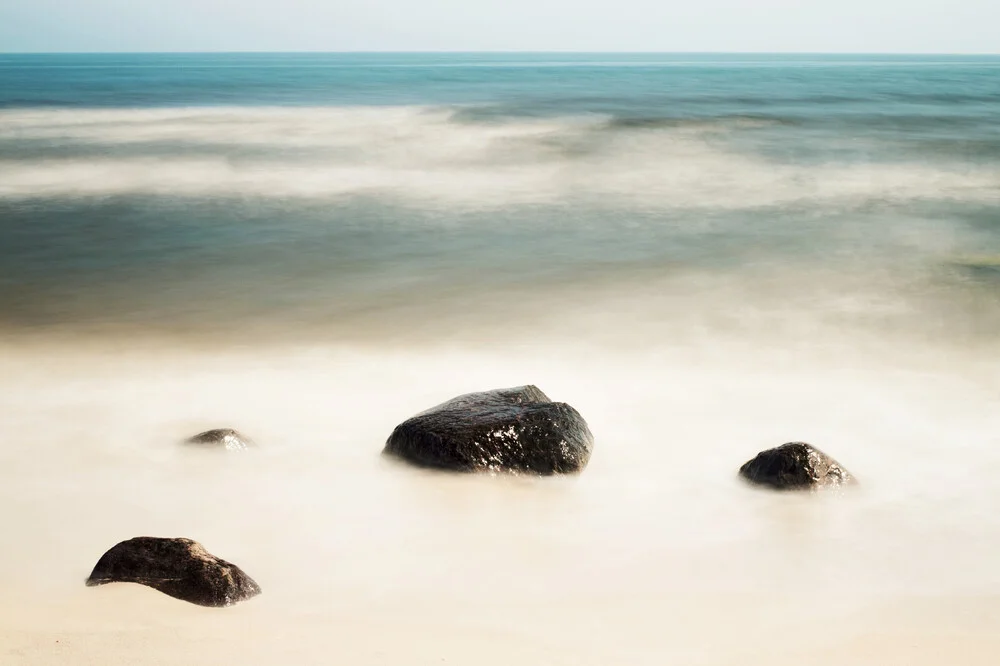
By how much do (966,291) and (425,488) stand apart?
746 centimetres

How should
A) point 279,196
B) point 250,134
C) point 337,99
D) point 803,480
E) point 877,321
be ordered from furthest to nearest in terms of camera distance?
point 337,99 → point 250,134 → point 279,196 → point 877,321 → point 803,480

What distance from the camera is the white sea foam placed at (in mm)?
17391

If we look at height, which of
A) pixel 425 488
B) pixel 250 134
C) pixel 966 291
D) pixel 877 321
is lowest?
pixel 425 488

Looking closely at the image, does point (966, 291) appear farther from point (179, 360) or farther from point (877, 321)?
point (179, 360)

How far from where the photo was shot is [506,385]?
7508 mm

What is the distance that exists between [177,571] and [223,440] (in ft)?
5.85

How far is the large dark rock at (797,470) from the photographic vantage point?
5.34 meters

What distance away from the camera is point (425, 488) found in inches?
212

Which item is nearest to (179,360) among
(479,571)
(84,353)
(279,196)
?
(84,353)

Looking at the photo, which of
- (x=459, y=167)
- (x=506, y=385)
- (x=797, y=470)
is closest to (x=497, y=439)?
(x=797, y=470)

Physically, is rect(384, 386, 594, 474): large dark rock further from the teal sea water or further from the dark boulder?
the teal sea water

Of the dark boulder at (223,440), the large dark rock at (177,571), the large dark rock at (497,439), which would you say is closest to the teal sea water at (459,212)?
the dark boulder at (223,440)

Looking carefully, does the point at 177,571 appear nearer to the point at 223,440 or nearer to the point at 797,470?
the point at 223,440

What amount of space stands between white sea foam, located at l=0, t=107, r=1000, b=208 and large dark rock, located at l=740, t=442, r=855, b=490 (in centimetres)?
1090
